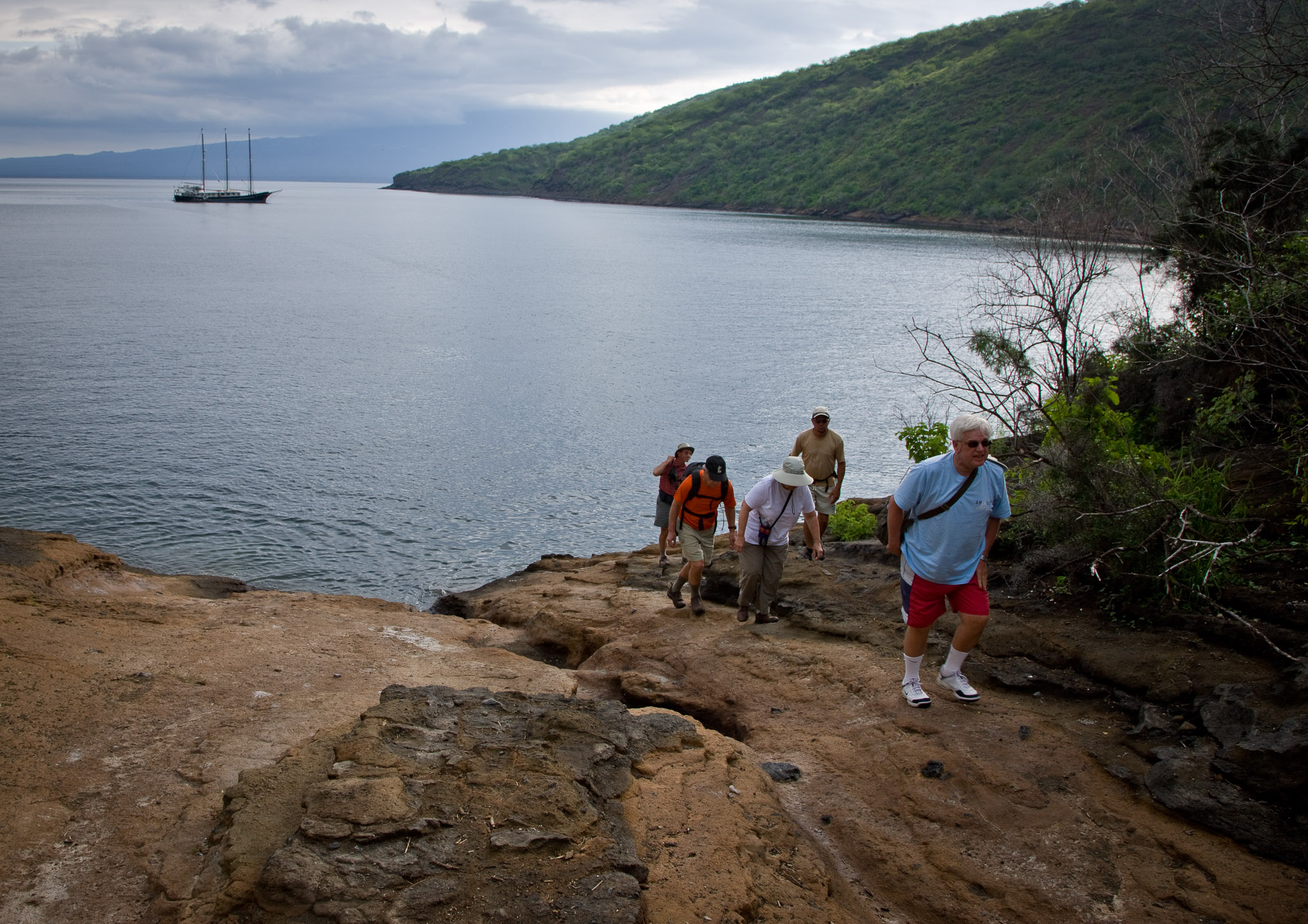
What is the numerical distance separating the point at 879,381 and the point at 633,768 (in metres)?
21.9

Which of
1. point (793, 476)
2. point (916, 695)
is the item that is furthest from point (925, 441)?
point (916, 695)

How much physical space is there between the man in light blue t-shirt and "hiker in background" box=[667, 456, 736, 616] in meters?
2.52

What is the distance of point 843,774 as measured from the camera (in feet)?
17.5

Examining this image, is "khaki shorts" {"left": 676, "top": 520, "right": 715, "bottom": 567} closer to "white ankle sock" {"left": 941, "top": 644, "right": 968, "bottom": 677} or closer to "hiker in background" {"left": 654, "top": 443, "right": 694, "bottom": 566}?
"hiker in background" {"left": 654, "top": 443, "right": 694, "bottom": 566}

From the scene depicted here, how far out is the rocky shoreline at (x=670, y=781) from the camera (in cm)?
397

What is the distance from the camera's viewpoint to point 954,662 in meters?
6.05

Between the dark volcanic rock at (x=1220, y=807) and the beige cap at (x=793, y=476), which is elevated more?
the beige cap at (x=793, y=476)

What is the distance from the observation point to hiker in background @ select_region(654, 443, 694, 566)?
9625 millimetres

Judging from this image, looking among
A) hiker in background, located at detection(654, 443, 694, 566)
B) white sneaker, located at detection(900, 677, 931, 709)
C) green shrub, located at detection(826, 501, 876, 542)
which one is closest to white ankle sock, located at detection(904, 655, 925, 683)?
white sneaker, located at detection(900, 677, 931, 709)

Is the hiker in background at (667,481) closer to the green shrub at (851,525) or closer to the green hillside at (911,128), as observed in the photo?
the green shrub at (851,525)

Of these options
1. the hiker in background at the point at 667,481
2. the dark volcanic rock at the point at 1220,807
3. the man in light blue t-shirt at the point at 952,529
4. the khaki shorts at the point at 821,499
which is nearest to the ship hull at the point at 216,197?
the hiker in background at the point at 667,481

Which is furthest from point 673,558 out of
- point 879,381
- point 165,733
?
point 879,381

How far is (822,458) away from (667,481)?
1765 millimetres

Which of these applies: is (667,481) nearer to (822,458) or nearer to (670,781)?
(822,458)
